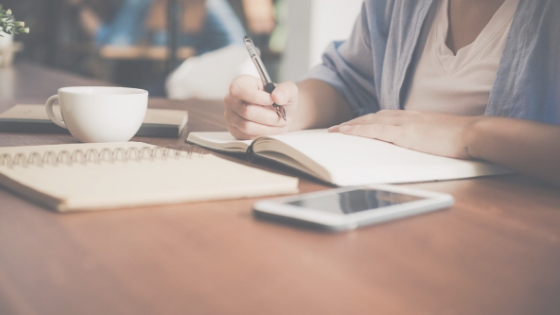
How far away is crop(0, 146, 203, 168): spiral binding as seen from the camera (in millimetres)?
574

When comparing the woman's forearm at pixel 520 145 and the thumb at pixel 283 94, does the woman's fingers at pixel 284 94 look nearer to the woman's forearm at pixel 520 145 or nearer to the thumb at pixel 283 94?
the thumb at pixel 283 94

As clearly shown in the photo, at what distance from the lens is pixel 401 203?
0.50 metres

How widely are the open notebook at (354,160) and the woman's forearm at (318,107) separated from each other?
230 mm

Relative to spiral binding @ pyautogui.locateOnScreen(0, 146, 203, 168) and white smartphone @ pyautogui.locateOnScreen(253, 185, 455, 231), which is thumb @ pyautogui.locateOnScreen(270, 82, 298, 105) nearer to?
spiral binding @ pyautogui.locateOnScreen(0, 146, 203, 168)

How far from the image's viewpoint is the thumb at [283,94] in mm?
826

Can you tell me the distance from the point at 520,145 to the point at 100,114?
1.78 ft

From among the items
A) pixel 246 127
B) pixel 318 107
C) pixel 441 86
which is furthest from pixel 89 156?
pixel 441 86

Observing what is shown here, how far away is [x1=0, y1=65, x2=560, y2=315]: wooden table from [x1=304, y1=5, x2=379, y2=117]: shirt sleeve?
0.73 m

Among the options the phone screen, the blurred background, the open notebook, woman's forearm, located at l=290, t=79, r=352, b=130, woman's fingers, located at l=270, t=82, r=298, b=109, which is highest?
woman's fingers, located at l=270, t=82, r=298, b=109

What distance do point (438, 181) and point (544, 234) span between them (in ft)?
0.64

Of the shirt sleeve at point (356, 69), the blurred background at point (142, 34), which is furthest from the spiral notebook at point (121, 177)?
the blurred background at point (142, 34)

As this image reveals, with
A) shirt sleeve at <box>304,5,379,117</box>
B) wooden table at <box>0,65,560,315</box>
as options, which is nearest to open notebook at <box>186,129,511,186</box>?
wooden table at <box>0,65,560,315</box>

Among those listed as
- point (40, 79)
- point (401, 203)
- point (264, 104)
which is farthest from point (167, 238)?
point (40, 79)

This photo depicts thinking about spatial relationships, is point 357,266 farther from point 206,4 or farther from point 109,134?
point 206,4
